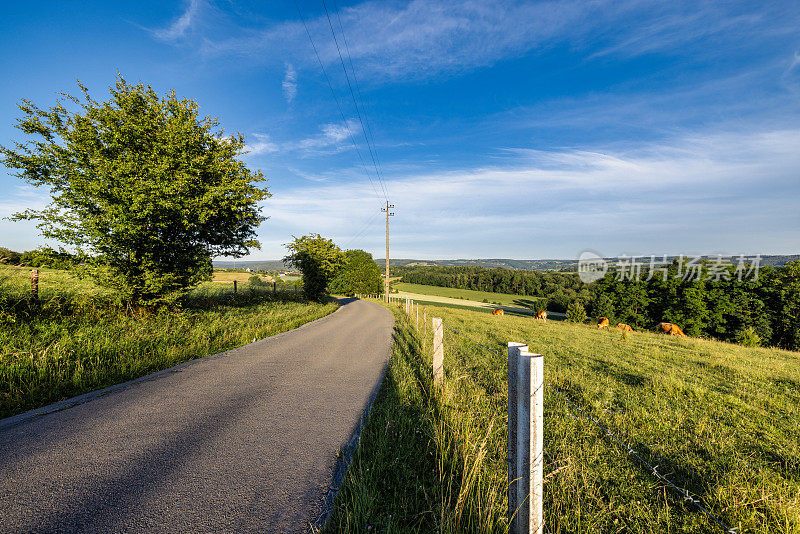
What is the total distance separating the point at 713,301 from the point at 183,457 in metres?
51.1

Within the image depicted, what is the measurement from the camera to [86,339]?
22.3ft

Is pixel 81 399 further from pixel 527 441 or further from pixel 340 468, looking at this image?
pixel 527 441

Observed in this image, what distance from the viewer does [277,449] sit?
3.58 m

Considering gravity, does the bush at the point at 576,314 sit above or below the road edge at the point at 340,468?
below

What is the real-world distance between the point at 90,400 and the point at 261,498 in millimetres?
4285

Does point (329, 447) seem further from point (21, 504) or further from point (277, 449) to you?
point (21, 504)

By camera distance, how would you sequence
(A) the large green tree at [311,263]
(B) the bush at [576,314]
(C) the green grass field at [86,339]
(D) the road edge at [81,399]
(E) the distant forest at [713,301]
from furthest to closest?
(B) the bush at [576,314], (E) the distant forest at [713,301], (A) the large green tree at [311,263], (C) the green grass field at [86,339], (D) the road edge at [81,399]

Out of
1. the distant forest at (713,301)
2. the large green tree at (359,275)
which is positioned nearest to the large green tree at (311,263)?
the large green tree at (359,275)

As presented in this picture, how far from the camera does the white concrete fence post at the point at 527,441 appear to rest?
1.91 metres

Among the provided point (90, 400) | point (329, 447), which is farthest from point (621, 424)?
point (90, 400)

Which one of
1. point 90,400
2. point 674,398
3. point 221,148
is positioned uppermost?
point 221,148

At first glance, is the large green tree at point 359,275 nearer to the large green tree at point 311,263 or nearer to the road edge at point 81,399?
the large green tree at point 311,263

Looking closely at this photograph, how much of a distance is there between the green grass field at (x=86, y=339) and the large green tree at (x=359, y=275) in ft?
154

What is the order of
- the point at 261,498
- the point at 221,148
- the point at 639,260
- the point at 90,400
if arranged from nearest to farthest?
the point at 261,498, the point at 90,400, the point at 221,148, the point at 639,260
